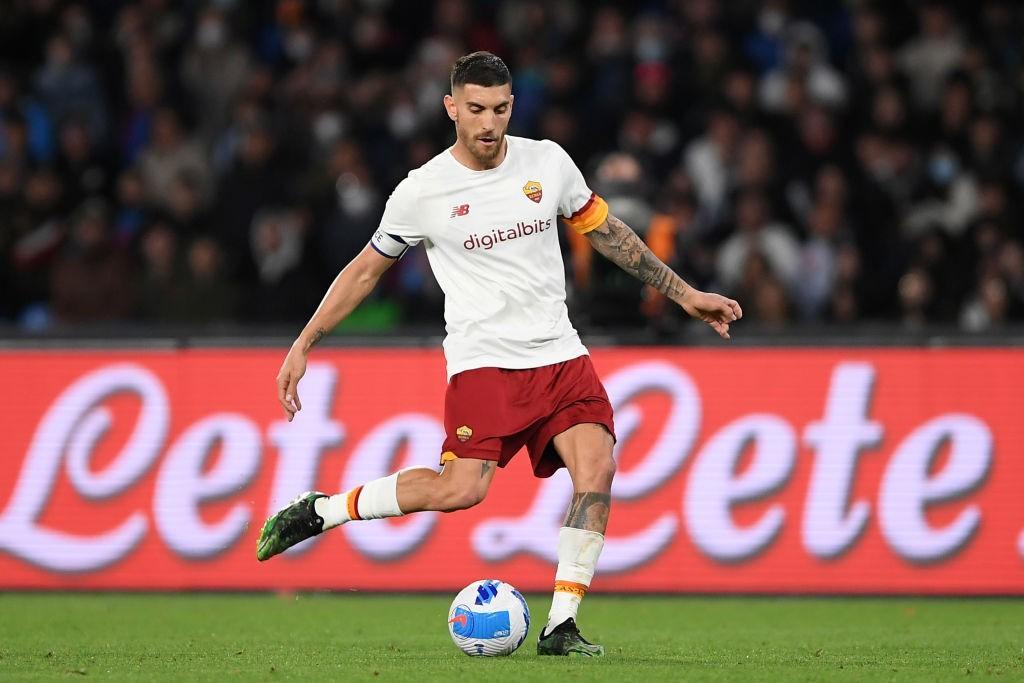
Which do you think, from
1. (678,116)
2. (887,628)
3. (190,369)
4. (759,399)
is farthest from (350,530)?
(678,116)

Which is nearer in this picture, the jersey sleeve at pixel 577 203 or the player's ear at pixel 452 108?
the player's ear at pixel 452 108

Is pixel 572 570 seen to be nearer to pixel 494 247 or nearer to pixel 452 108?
pixel 494 247

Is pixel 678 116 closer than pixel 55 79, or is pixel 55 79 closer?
pixel 678 116

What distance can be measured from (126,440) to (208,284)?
2535 millimetres

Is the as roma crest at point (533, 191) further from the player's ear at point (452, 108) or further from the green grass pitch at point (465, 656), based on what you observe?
the green grass pitch at point (465, 656)

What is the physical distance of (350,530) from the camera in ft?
35.8

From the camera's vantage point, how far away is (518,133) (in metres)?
14.9

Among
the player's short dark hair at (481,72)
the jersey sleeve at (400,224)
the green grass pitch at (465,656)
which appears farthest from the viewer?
the jersey sleeve at (400,224)

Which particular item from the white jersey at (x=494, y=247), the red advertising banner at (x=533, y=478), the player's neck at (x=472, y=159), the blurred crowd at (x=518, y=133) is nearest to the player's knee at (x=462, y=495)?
the white jersey at (x=494, y=247)

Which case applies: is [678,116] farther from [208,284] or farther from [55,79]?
[55,79]

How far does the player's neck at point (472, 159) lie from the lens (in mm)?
7211

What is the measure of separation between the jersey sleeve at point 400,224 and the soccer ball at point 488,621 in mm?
1477

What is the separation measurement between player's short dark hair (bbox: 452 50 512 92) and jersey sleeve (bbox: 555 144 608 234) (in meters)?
0.46

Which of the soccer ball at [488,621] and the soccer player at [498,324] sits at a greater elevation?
the soccer player at [498,324]
